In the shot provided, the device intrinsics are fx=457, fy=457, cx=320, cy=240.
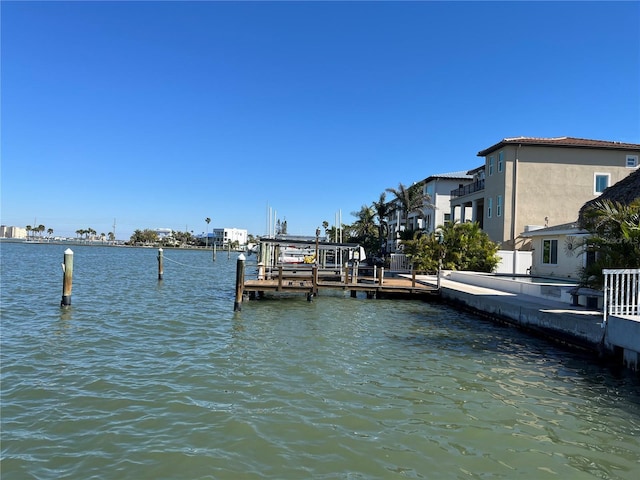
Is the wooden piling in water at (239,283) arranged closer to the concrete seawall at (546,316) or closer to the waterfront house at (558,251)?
the concrete seawall at (546,316)

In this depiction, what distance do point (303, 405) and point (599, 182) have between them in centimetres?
3335

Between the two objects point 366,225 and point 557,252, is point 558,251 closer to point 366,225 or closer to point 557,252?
point 557,252

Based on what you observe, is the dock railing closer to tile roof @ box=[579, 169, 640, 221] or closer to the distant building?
tile roof @ box=[579, 169, 640, 221]

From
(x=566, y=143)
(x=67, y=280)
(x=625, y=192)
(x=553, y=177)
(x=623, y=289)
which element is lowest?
(x=67, y=280)

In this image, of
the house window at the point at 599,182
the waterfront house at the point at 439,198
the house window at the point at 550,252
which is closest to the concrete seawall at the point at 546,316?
the house window at the point at 550,252

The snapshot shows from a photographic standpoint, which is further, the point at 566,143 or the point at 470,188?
the point at 470,188

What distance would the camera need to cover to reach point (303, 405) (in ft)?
25.9

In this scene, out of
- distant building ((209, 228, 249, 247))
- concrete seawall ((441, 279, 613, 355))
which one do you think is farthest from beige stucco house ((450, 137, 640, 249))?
distant building ((209, 228, 249, 247))

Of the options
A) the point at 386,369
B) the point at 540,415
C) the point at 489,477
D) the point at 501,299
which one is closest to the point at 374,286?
the point at 501,299

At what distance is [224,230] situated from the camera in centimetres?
19375

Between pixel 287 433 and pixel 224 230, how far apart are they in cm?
19132

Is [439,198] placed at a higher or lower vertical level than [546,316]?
higher

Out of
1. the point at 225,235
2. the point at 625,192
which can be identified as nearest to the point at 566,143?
the point at 625,192

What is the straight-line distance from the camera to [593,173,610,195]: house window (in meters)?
33.0
